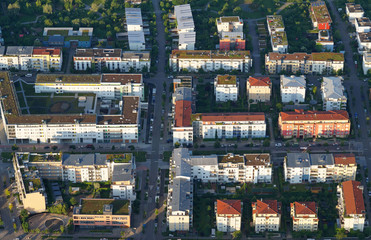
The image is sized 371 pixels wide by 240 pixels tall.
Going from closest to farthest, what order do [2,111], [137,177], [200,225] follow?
1. [200,225]
2. [137,177]
3. [2,111]

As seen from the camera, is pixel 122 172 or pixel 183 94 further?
pixel 183 94

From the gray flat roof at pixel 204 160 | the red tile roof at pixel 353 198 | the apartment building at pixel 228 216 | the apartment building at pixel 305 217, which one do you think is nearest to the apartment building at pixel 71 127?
the gray flat roof at pixel 204 160

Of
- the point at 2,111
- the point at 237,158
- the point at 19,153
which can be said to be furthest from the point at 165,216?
the point at 2,111

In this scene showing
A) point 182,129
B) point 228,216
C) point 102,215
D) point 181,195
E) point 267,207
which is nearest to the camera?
point 228,216

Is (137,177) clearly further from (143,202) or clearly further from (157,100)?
(157,100)

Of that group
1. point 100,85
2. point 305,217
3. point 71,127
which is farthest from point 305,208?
point 100,85

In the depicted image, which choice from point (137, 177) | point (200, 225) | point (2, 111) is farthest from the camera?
point (2, 111)

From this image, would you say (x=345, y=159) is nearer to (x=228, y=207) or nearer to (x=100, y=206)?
(x=228, y=207)
